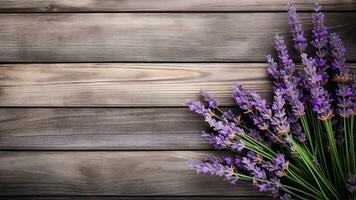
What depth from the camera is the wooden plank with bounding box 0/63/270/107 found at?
1433 millimetres

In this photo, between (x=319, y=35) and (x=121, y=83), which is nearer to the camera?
(x=319, y=35)

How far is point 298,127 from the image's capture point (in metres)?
1.30

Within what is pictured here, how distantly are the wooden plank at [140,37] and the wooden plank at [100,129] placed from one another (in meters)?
0.17

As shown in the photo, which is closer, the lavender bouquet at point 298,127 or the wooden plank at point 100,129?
the lavender bouquet at point 298,127

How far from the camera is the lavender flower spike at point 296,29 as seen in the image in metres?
1.29

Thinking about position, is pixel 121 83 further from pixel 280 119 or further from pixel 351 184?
pixel 351 184

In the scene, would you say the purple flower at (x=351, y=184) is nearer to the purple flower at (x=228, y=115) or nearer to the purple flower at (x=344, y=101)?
the purple flower at (x=344, y=101)

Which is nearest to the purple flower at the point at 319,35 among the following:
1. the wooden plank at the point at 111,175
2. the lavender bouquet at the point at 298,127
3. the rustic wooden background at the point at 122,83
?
the lavender bouquet at the point at 298,127

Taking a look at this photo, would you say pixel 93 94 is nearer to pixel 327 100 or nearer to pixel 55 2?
pixel 55 2

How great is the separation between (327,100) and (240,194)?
43 centimetres

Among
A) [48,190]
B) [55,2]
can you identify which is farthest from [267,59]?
[48,190]

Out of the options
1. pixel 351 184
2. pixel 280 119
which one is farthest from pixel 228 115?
pixel 351 184

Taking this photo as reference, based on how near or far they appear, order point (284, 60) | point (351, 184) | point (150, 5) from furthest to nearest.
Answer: point (150, 5)
point (284, 60)
point (351, 184)

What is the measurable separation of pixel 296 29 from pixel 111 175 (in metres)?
0.75
